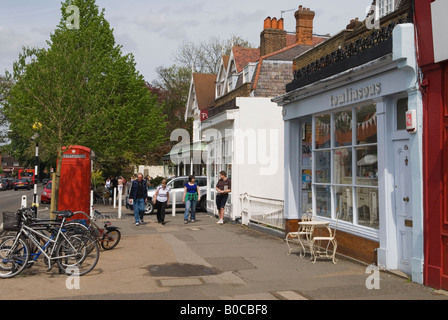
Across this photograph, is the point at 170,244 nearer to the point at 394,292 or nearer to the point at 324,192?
the point at 324,192

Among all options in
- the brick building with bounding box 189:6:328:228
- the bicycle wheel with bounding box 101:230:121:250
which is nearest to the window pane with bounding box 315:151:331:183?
the brick building with bounding box 189:6:328:228

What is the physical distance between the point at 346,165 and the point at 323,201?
4.78 feet

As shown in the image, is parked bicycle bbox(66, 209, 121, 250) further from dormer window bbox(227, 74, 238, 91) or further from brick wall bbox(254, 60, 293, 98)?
dormer window bbox(227, 74, 238, 91)

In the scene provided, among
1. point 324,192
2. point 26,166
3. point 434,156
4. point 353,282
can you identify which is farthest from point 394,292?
point 26,166

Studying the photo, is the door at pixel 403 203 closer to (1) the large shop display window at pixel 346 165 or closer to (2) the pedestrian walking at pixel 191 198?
(1) the large shop display window at pixel 346 165

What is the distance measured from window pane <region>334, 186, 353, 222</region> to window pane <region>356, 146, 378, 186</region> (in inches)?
19.4

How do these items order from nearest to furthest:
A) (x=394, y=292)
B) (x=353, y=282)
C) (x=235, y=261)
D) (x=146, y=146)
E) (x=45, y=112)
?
1. (x=394, y=292)
2. (x=353, y=282)
3. (x=235, y=261)
4. (x=45, y=112)
5. (x=146, y=146)

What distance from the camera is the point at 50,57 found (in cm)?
1187

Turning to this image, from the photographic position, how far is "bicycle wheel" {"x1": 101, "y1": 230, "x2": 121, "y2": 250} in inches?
439

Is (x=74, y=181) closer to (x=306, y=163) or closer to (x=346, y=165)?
(x=306, y=163)

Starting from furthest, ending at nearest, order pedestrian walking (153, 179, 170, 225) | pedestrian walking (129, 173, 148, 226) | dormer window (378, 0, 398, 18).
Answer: pedestrian walking (153, 179, 170, 225) → pedestrian walking (129, 173, 148, 226) → dormer window (378, 0, 398, 18)

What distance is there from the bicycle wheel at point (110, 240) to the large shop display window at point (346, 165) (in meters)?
4.97

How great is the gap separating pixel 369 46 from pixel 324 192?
3716mm

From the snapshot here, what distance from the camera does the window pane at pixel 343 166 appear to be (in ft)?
33.0
